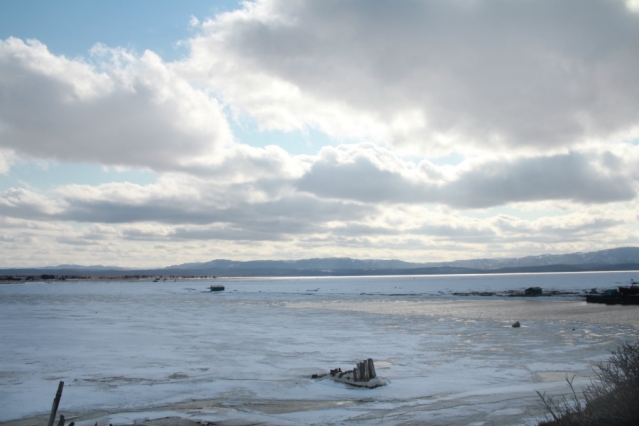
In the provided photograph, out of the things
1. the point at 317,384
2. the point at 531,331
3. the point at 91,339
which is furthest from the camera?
the point at 531,331

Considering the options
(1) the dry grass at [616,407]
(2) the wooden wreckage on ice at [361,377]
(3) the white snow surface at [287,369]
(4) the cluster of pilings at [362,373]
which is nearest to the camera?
(1) the dry grass at [616,407]

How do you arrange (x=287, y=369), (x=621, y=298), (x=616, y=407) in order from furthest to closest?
1. (x=621, y=298)
2. (x=287, y=369)
3. (x=616, y=407)

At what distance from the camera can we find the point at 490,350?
24.0 metres

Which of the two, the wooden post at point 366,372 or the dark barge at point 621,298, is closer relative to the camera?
the wooden post at point 366,372

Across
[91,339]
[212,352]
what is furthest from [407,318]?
[91,339]

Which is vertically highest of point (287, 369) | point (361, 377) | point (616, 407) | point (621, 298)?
point (616, 407)

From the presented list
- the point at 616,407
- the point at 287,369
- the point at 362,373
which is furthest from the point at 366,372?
the point at 616,407

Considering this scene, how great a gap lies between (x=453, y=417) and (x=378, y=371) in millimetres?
6349

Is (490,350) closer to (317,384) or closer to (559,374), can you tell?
(559,374)

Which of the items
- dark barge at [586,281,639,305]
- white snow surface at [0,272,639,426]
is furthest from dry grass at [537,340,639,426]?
dark barge at [586,281,639,305]

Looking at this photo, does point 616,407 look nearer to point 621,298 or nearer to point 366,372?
point 366,372

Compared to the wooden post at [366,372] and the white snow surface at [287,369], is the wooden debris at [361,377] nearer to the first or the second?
the wooden post at [366,372]

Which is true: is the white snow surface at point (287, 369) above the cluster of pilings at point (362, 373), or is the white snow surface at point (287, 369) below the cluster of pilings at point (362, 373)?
below

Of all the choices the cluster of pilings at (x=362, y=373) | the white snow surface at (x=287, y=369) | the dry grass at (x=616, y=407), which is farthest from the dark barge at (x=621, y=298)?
the dry grass at (x=616, y=407)
